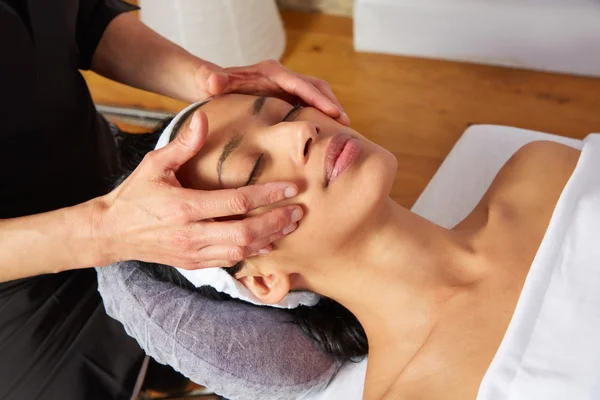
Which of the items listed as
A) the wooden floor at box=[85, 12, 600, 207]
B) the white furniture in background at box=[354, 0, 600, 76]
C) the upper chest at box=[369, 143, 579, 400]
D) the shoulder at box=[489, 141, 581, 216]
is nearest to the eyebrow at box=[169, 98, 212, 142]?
the upper chest at box=[369, 143, 579, 400]

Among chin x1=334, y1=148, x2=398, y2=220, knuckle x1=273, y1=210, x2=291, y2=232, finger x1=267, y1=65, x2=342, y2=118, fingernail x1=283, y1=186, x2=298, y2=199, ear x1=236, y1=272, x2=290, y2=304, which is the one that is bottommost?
ear x1=236, y1=272, x2=290, y2=304

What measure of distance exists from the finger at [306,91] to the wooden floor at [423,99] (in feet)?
2.63

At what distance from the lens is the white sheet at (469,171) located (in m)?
1.47

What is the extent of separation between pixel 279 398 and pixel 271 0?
4.62 ft

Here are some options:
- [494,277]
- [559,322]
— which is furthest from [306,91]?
[559,322]

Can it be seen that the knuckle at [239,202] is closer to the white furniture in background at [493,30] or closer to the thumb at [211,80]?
the thumb at [211,80]

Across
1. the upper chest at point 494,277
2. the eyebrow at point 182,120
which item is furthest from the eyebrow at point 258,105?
the upper chest at point 494,277

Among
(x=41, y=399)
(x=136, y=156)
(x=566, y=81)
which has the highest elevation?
(x=566, y=81)

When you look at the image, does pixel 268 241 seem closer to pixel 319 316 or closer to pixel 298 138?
pixel 298 138

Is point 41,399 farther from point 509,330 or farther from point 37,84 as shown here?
point 509,330

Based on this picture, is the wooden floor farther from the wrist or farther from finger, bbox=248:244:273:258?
the wrist

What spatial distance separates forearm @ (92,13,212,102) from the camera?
126 cm

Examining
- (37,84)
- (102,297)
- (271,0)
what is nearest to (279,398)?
(102,297)

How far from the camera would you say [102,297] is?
1.24 metres
